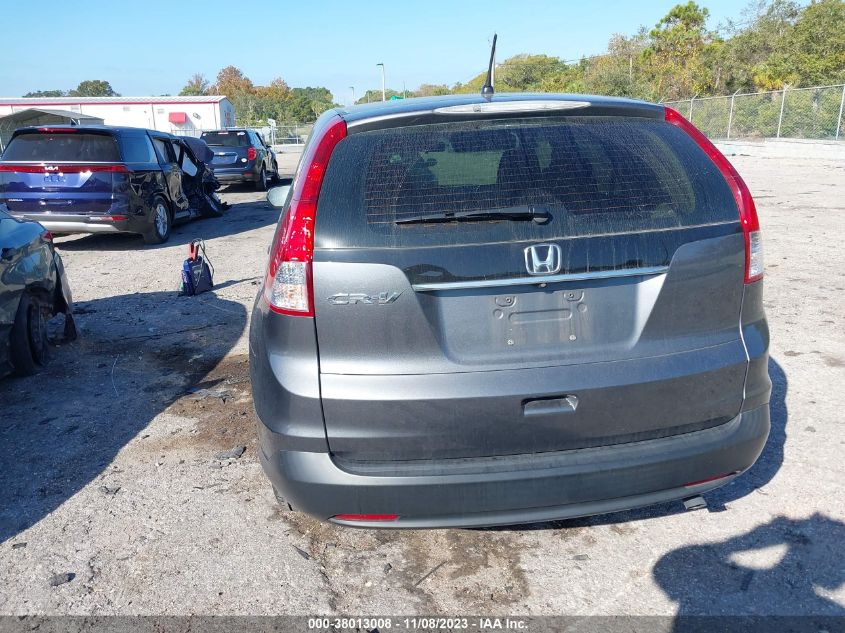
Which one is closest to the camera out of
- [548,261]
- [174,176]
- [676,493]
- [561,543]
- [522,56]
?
[548,261]

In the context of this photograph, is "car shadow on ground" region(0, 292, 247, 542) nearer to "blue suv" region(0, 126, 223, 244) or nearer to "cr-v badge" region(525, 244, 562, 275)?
"cr-v badge" region(525, 244, 562, 275)

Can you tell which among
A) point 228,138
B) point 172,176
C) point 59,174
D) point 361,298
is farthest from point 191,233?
point 361,298

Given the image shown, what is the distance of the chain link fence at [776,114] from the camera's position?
2409 centimetres

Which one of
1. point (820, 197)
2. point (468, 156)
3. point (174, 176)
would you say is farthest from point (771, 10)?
point (468, 156)

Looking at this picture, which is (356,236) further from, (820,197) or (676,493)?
(820,197)

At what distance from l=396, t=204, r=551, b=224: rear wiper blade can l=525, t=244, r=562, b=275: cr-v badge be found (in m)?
0.11

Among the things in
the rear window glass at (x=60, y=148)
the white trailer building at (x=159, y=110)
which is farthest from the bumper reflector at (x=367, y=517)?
the white trailer building at (x=159, y=110)

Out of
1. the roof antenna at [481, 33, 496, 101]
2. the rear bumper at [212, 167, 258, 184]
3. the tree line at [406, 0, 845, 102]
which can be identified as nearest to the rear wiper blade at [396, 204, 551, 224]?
the roof antenna at [481, 33, 496, 101]

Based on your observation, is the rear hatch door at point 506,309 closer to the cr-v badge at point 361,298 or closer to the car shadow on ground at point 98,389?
the cr-v badge at point 361,298

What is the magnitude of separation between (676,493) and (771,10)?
5412 cm

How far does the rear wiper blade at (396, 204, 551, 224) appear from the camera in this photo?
2.38 m

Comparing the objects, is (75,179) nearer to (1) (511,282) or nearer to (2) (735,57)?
(1) (511,282)

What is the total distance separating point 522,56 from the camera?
92.8 meters

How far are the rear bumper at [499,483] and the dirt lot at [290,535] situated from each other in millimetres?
413
